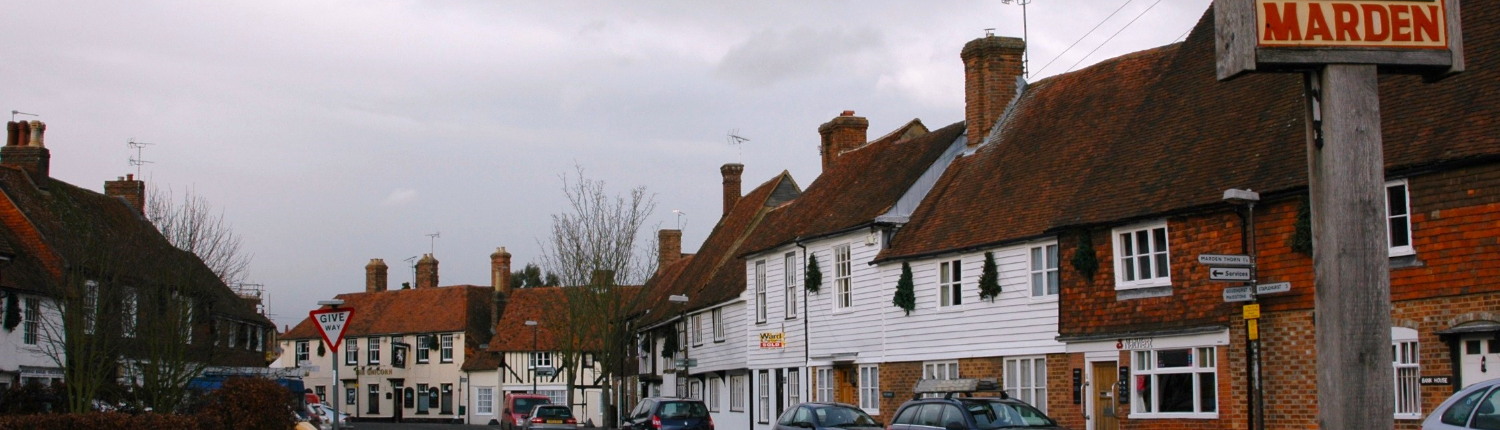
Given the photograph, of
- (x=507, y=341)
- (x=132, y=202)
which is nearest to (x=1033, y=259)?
(x=132, y=202)

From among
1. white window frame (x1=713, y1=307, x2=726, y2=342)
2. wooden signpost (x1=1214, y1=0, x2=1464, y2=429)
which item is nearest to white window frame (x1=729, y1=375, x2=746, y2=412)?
white window frame (x1=713, y1=307, x2=726, y2=342)

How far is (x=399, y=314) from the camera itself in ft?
252

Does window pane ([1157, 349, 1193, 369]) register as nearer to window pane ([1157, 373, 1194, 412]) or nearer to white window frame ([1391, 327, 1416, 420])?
window pane ([1157, 373, 1194, 412])

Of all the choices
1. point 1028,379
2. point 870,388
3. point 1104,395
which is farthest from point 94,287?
point 1104,395

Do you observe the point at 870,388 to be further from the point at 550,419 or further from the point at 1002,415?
the point at 1002,415

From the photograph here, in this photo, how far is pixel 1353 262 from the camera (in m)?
9.39

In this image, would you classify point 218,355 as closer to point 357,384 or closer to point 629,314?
point 629,314

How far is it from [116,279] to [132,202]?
83.2 feet

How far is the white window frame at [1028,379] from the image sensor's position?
84.7 feet

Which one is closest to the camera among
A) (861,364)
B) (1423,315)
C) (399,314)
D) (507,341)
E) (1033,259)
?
(1423,315)

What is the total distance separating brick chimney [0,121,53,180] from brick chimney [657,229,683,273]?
2612 cm

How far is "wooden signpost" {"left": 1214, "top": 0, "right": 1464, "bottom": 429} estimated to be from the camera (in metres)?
9.39

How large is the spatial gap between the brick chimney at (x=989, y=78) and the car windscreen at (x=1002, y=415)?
42.3 feet

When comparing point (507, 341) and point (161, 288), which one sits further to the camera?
point (507, 341)
